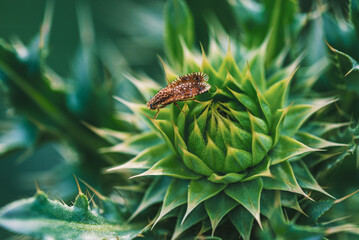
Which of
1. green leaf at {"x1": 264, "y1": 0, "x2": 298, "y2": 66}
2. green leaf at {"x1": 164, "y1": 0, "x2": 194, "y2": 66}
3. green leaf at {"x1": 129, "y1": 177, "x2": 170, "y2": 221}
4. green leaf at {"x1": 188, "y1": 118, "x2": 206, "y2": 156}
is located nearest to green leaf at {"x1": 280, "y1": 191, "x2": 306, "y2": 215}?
green leaf at {"x1": 188, "y1": 118, "x2": 206, "y2": 156}

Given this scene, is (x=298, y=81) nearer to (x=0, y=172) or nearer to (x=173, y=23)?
(x=173, y=23)

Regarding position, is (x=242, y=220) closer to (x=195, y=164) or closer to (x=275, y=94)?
(x=195, y=164)

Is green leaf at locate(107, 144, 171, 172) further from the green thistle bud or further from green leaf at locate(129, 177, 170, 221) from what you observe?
green leaf at locate(129, 177, 170, 221)

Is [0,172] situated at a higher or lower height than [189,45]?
lower

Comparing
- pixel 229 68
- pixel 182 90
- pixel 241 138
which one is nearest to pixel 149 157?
pixel 182 90

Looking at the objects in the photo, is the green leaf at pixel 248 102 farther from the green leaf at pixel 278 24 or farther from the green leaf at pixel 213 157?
the green leaf at pixel 278 24

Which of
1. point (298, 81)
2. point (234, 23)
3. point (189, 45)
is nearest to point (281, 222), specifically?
point (298, 81)
